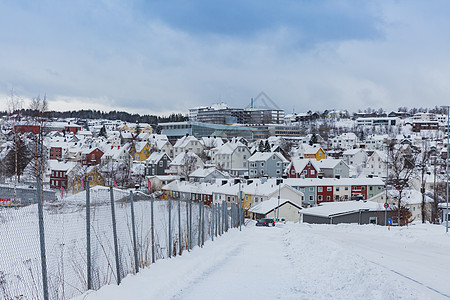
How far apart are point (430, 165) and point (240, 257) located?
114 metres

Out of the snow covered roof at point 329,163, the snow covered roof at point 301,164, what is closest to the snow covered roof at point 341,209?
the snow covered roof at point 301,164

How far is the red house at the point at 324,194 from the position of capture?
72.0 metres

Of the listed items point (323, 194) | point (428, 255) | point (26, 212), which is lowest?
point (323, 194)

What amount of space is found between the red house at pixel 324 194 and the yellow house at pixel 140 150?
57726mm

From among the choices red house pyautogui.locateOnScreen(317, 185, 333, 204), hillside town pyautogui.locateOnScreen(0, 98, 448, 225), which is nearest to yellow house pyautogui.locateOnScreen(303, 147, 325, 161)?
hillside town pyautogui.locateOnScreen(0, 98, 448, 225)

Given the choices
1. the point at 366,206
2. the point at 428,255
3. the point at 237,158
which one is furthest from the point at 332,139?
the point at 428,255

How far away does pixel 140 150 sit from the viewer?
114312mm

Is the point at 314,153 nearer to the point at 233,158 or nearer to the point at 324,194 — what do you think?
the point at 233,158

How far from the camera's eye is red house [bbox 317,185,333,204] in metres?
72.0

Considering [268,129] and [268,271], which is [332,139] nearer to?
[268,129]

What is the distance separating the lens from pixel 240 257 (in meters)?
13.5

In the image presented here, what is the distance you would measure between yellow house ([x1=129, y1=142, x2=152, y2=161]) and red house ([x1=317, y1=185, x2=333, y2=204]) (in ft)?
189

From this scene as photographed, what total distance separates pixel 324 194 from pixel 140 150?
58.5 meters

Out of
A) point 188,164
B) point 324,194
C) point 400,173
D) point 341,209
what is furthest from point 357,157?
point 341,209
